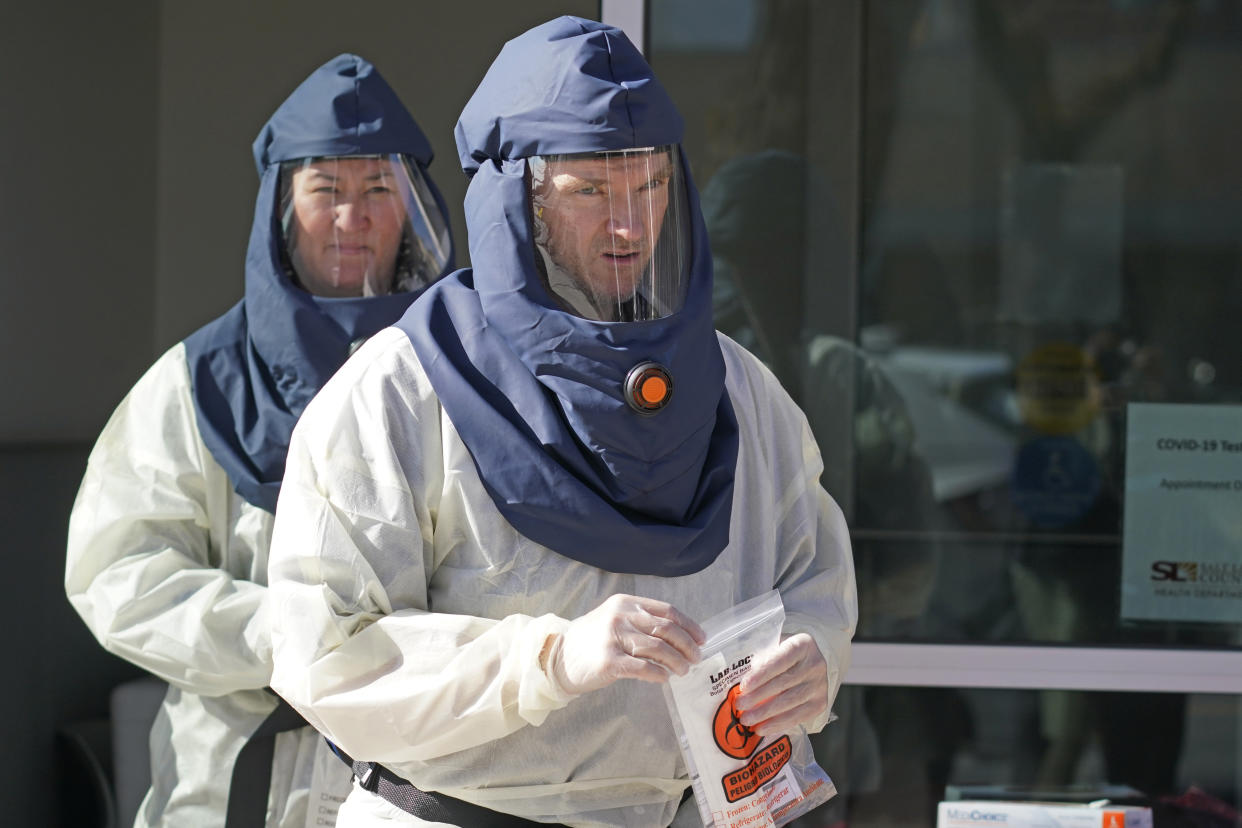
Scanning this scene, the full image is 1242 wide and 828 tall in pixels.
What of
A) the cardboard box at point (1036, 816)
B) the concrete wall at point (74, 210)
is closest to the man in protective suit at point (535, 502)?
the cardboard box at point (1036, 816)

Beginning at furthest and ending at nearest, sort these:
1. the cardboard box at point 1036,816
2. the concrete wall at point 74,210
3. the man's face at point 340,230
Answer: the concrete wall at point 74,210
the man's face at point 340,230
the cardboard box at point 1036,816

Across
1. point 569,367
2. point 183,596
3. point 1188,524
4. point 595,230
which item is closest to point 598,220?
point 595,230

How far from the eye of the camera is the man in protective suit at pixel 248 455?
2.31 metres

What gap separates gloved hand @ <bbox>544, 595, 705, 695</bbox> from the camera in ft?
4.55

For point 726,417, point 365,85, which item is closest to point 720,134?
point 365,85

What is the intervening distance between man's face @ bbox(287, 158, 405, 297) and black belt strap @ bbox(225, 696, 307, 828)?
77 cm

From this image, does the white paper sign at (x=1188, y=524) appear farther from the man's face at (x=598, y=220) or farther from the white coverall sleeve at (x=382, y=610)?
the white coverall sleeve at (x=382, y=610)

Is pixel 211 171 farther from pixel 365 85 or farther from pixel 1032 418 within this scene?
pixel 1032 418

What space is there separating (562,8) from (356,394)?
288 centimetres

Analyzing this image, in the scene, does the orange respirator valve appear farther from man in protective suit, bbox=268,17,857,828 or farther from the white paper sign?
the white paper sign

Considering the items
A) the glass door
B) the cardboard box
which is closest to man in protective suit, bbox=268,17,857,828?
the cardboard box

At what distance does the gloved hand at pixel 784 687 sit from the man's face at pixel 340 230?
4.27 ft

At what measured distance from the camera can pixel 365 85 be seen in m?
2.62


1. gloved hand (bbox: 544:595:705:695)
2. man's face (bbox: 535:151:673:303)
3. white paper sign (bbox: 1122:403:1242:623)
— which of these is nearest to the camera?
gloved hand (bbox: 544:595:705:695)
